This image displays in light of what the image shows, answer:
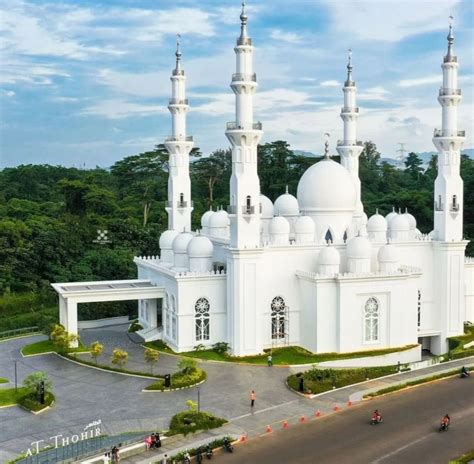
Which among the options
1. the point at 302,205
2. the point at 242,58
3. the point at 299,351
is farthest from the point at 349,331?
the point at 242,58

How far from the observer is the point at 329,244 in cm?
3619

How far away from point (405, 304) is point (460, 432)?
1186 cm

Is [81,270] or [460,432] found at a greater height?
[81,270]

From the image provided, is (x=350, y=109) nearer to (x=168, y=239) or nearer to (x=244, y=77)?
(x=244, y=77)

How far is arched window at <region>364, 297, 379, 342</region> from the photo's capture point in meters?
34.7

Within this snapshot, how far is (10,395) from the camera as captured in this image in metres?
28.2

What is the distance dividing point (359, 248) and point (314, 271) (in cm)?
266

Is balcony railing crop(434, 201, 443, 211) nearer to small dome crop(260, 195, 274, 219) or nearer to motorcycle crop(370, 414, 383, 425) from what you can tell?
small dome crop(260, 195, 274, 219)

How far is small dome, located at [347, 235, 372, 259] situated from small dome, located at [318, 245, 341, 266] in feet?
3.00

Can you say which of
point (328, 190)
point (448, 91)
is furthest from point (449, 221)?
point (448, 91)

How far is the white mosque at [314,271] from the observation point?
3416cm

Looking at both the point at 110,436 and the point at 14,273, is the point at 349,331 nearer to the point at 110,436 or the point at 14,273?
the point at 110,436

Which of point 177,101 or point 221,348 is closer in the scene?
point 221,348

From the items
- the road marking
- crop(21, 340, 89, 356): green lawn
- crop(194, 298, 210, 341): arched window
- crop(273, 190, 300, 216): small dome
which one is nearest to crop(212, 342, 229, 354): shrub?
crop(194, 298, 210, 341): arched window
